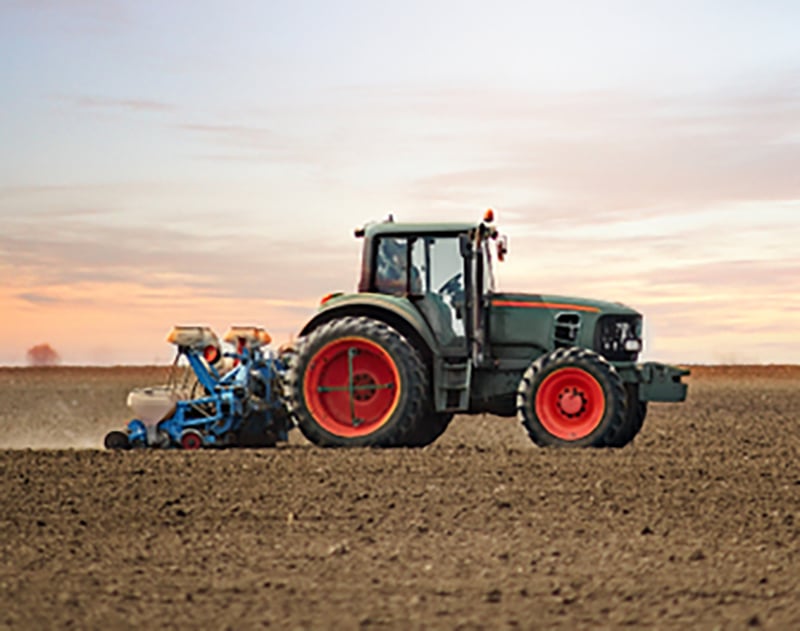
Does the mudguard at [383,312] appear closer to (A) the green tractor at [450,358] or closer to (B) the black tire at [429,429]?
(A) the green tractor at [450,358]

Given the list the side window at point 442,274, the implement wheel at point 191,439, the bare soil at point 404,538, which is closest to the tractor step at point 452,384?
the side window at point 442,274

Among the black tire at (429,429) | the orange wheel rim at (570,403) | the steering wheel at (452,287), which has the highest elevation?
the steering wheel at (452,287)

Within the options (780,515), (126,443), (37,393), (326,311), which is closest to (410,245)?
(326,311)

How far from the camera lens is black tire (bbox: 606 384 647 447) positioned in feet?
47.6

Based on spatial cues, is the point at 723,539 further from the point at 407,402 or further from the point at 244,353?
the point at 244,353

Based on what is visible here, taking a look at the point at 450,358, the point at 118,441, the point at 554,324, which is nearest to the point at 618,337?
the point at 554,324

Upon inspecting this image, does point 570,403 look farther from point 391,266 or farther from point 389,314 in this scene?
point 391,266

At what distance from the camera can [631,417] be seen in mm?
14812

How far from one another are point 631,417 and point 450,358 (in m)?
2.33

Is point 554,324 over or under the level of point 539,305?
under

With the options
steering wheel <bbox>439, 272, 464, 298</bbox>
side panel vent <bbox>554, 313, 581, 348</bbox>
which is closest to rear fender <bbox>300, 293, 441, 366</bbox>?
steering wheel <bbox>439, 272, 464, 298</bbox>

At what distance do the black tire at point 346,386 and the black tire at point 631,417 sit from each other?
2335mm

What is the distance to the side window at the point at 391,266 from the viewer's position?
1446 centimetres

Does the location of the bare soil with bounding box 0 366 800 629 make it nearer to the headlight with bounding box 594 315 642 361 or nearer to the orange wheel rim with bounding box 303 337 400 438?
the orange wheel rim with bounding box 303 337 400 438
